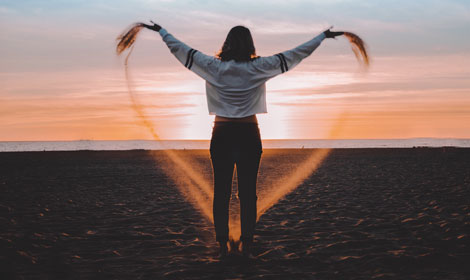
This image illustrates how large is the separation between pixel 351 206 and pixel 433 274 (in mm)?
5964

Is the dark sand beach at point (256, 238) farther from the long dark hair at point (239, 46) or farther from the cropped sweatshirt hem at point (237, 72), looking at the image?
the long dark hair at point (239, 46)

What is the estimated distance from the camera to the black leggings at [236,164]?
5602 mm

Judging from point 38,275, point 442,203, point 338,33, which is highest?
point 338,33

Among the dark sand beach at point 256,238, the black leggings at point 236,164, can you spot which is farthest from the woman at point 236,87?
the dark sand beach at point 256,238

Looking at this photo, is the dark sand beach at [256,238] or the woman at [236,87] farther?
the dark sand beach at [256,238]

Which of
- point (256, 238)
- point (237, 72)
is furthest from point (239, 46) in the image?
point (256, 238)

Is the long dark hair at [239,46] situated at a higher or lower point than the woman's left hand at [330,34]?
lower

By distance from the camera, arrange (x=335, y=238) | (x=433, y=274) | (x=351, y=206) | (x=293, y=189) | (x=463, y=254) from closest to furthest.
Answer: (x=433, y=274)
(x=463, y=254)
(x=335, y=238)
(x=351, y=206)
(x=293, y=189)

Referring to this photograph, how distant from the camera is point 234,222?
9.24 m

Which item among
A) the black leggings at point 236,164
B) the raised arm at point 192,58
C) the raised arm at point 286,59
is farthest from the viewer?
Answer: the black leggings at point 236,164

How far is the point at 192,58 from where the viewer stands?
18.1 ft

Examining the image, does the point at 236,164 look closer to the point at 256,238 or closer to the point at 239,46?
the point at 239,46

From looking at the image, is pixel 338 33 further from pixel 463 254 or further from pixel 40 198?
pixel 40 198

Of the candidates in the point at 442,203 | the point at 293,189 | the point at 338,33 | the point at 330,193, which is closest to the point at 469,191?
the point at 442,203
